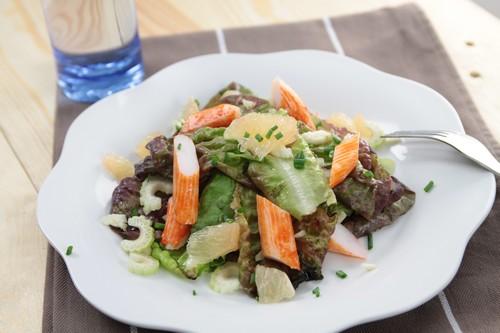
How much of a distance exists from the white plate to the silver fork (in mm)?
51

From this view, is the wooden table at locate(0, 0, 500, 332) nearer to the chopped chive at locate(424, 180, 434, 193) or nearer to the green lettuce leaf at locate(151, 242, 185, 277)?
the green lettuce leaf at locate(151, 242, 185, 277)

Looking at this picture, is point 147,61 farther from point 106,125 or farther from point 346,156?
point 346,156

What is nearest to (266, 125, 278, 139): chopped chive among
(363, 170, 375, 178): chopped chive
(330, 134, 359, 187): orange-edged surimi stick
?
(330, 134, 359, 187): orange-edged surimi stick

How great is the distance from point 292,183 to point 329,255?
1.03 ft

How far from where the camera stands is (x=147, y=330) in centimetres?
242

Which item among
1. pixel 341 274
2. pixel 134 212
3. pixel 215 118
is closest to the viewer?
pixel 341 274

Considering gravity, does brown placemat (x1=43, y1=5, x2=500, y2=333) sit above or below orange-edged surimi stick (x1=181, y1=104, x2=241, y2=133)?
below

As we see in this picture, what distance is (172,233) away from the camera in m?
2.61

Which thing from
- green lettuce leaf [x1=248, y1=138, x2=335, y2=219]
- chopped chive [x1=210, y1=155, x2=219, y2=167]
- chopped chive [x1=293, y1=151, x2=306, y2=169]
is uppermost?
chopped chive [x1=210, y1=155, x2=219, y2=167]

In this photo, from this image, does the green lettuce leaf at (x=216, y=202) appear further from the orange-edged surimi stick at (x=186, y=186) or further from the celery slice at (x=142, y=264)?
the celery slice at (x=142, y=264)

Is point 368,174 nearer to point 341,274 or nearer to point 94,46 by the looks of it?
point 341,274

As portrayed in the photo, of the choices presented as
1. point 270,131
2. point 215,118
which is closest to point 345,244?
point 270,131

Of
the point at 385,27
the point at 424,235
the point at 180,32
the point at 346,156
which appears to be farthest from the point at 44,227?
the point at 385,27

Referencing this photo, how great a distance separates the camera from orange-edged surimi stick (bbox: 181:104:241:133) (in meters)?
2.87
